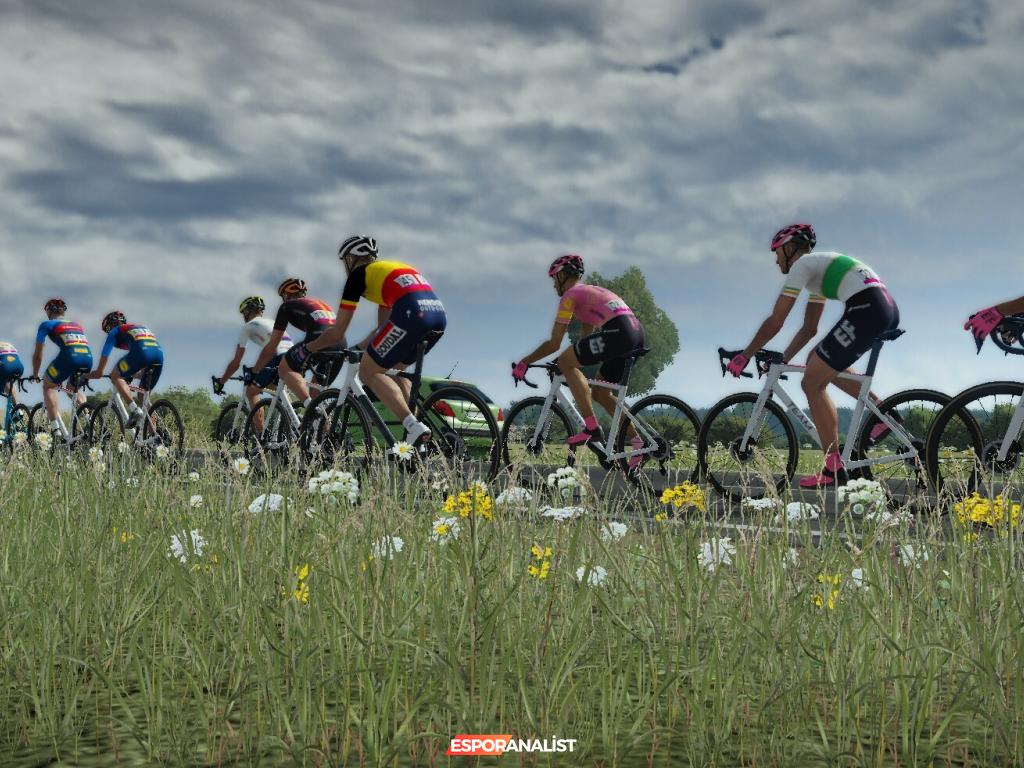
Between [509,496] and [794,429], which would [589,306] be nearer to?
[794,429]

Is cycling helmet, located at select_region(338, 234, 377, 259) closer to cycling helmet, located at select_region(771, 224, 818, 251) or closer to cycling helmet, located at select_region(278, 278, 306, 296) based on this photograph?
cycling helmet, located at select_region(278, 278, 306, 296)

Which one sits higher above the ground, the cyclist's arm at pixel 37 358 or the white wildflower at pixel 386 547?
the cyclist's arm at pixel 37 358

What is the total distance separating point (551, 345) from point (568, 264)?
89 cm

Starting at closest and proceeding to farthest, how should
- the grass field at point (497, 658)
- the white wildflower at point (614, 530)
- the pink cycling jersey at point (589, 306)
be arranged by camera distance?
the grass field at point (497, 658)
the white wildflower at point (614, 530)
the pink cycling jersey at point (589, 306)

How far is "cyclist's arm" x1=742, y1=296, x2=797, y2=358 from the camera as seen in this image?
795 cm

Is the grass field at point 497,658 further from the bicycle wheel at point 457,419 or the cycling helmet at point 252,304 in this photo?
the cycling helmet at point 252,304

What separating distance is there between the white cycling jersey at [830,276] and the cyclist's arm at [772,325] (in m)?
0.07

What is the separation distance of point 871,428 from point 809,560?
16.8ft

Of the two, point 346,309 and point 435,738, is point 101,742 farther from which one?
point 346,309

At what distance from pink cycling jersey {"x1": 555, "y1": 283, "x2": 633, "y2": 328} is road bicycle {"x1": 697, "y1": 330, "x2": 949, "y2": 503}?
1.27 m

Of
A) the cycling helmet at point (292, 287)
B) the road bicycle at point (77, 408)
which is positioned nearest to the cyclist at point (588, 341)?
the cycling helmet at point (292, 287)

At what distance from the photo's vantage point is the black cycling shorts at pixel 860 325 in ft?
24.8

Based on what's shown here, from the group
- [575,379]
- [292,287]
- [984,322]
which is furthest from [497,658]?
[292,287]

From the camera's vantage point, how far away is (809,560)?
350 centimetres
